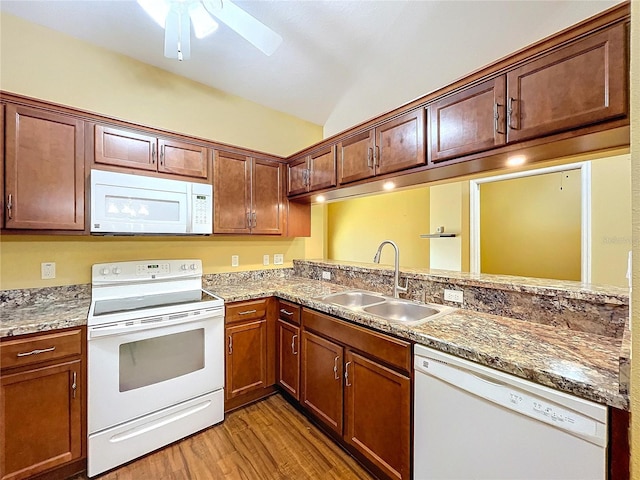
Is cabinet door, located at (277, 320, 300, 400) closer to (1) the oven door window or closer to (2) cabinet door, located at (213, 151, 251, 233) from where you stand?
(1) the oven door window

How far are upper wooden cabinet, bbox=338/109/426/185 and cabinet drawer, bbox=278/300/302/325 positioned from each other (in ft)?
3.64

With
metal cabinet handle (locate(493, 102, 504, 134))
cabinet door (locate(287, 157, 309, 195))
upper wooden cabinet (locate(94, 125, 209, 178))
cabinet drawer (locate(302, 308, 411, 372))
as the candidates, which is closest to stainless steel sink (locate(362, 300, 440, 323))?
cabinet drawer (locate(302, 308, 411, 372))

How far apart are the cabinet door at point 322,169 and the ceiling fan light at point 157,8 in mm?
1424

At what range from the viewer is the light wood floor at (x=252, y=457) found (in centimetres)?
172

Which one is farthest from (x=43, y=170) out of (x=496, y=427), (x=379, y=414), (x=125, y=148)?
(x=496, y=427)

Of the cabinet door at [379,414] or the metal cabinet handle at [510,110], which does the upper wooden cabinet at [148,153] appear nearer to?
the cabinet door at [379,414]

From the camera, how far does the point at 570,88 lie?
4.20 feet

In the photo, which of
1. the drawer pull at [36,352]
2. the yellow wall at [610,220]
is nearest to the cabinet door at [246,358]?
the drawer pull at [36,352]

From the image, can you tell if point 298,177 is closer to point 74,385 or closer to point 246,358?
point 246,358

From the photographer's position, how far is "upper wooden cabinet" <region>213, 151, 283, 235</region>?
8.49ft

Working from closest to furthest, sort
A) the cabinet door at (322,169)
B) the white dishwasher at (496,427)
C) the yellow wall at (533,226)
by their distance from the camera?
the white dishwasher at (496,427) → the cabinet door at (322,169) → the yellow wall at (533,226)

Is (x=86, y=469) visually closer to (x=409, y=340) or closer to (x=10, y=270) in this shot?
(x=10, y=270)

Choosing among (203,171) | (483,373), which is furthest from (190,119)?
(483,373)

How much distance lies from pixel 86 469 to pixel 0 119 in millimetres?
2186
